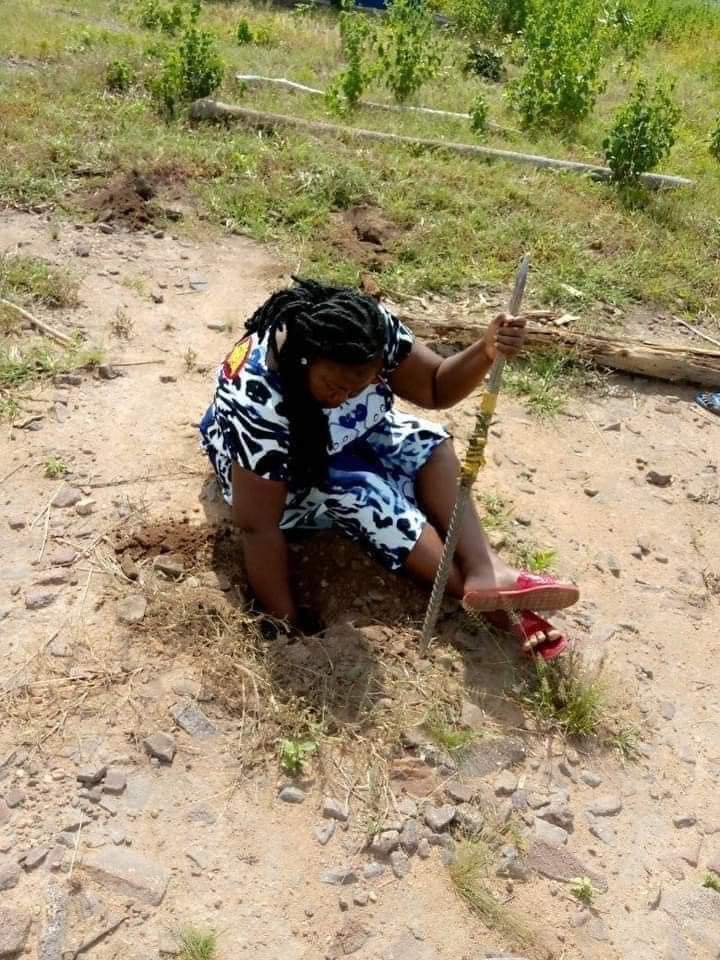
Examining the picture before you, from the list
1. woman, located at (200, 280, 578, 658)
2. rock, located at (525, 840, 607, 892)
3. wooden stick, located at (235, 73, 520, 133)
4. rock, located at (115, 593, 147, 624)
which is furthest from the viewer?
wooden stick, located at (235, 73, 520, 133)

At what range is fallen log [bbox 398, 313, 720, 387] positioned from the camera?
162 inches

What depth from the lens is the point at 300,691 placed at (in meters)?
2.50

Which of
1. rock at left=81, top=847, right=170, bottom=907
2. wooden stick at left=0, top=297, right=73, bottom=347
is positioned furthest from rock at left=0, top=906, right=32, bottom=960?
wooden stick at left=0, top=297, right=73, bottom=347

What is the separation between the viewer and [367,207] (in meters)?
5.13

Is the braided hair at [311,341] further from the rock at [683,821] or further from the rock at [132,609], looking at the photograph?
the rock at [683,821]

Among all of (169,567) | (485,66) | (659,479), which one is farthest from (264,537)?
(485,66)

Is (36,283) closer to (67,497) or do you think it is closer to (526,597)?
(67,497)

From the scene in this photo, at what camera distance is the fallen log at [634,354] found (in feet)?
13.5


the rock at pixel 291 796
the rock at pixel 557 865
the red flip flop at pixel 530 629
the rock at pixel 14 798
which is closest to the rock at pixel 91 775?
the rock at pixel 14 798

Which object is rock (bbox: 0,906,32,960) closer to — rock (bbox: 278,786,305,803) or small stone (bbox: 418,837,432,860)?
rock (bbox: 278,786,305,803)

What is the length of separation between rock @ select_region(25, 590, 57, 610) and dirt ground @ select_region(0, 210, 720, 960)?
0.01 meters

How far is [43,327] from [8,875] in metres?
2.43

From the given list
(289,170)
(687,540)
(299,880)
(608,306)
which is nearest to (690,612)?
(687,540)

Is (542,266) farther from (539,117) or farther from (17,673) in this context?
(17,673)
